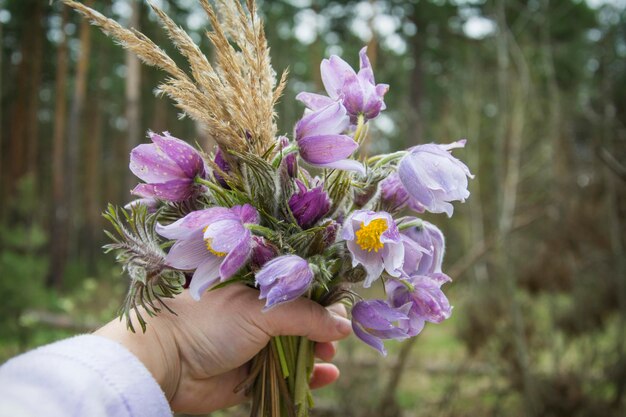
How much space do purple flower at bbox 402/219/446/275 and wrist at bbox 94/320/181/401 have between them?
0.49 metres

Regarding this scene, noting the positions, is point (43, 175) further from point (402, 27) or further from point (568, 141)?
point (568, 141)

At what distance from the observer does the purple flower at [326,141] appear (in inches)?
40.0

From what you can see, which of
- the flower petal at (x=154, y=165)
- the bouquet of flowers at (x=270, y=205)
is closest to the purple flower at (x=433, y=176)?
the bouquet of flowers at (x=270, y=205)

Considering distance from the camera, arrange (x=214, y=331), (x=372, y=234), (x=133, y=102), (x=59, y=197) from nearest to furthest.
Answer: (x=372, y=234)
(x=214, y=331)
(x=133, y=102)
(x=59, y=197)

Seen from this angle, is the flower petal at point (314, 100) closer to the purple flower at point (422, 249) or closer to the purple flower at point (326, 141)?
the purple flower at point (326, 141)

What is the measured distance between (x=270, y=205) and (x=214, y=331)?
10.8 inches

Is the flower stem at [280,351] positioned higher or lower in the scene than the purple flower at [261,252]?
lower

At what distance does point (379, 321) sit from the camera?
107cm

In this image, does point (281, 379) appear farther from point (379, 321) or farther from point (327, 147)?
point (327, 147)

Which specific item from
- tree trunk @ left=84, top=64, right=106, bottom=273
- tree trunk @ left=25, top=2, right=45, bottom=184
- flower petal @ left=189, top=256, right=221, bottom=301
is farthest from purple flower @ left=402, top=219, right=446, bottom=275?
tree trunk @ left=84, top=64, right=106, bottom=273

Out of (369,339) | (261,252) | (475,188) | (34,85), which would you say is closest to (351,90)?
(261,252)

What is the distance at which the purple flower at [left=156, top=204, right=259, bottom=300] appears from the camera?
3.06 ft

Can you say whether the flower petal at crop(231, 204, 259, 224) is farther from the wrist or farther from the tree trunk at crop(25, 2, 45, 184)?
the tree trunk at crop(25, 2, 45, 184)

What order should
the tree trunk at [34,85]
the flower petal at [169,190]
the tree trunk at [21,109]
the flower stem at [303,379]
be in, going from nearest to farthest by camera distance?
the flower petal at [169,190] → the flower stem at [303,379] → the tree trunk at [34,85] → the tree trunk at [21,109]
